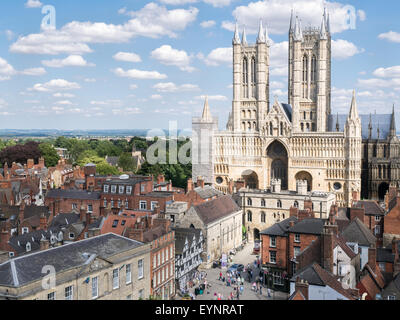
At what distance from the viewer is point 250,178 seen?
8756 cm

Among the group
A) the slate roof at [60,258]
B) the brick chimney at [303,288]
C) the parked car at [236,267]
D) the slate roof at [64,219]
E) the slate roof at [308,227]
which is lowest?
the parked car at [236,267]

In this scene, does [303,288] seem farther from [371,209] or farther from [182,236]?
[371,209]

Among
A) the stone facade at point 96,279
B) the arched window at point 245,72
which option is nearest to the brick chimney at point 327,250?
the stone facade at point 96,279

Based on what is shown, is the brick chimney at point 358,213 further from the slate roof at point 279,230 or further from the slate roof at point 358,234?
the slate roof at point 279,230

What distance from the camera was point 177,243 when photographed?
40.9 metres

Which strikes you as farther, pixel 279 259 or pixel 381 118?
pixel 381 118

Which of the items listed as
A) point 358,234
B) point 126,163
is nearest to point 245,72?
point 126,163

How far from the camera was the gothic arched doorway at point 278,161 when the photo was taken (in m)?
85.4

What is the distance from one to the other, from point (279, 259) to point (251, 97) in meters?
53.8

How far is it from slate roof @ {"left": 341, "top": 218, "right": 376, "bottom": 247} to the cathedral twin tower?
37328 millimetres

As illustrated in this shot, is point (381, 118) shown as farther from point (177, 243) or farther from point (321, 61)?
point (177, 243)

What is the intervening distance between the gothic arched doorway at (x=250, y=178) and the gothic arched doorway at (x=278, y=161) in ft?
10.6

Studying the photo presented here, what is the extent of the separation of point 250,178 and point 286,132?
36.3 ft
